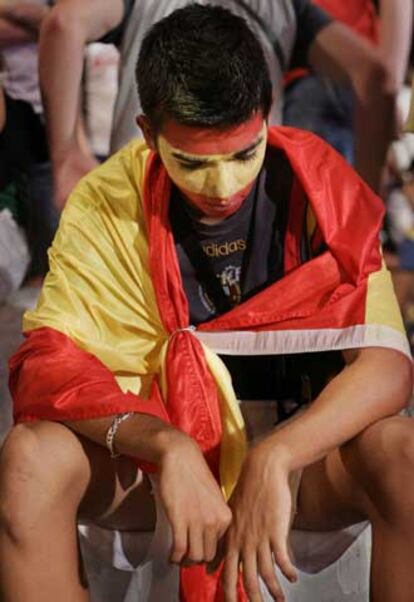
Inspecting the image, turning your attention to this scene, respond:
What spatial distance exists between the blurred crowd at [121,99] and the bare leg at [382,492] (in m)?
0.67

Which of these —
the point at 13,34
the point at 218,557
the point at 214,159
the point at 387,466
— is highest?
the point at 214,159

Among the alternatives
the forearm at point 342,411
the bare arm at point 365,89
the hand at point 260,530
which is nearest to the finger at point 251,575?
the hand at point 260,530

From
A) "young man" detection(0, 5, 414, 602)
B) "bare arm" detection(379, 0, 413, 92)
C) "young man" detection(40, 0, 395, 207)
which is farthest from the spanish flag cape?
"bare arm" detection(379, 0, 413, 92)

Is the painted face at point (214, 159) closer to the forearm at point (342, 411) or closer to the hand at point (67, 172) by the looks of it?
the forearm at point (342, 411)

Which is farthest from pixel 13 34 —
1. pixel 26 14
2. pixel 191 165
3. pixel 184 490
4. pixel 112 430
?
pixel 184 490

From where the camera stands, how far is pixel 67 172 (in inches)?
76.8

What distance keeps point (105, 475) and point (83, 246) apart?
28 cm

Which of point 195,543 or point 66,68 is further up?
point 66,68

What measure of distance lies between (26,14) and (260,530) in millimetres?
1083

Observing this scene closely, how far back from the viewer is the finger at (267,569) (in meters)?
1.18

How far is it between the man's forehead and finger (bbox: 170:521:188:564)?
0.41 metres

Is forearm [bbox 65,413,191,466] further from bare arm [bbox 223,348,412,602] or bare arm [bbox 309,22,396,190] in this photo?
bare arm [bbox 309,22,396,190]

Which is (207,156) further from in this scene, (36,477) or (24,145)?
(24,145)

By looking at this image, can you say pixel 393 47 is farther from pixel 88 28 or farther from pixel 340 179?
pixel 340 179
